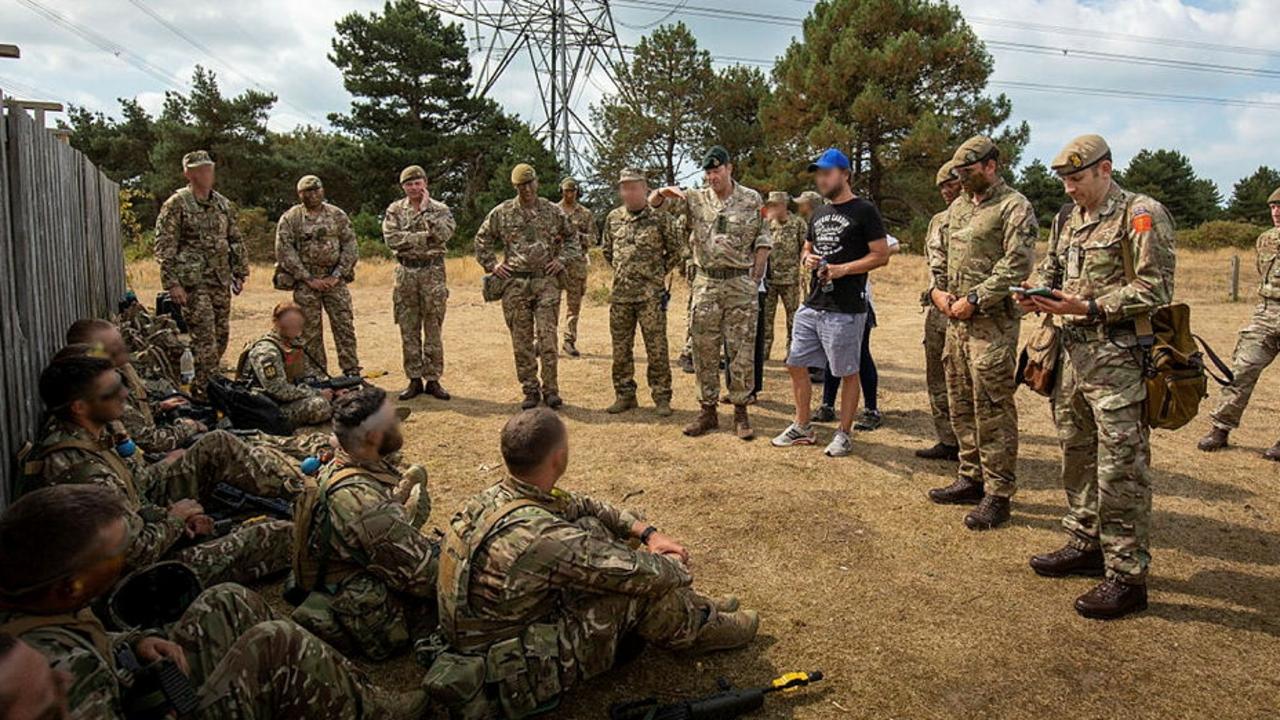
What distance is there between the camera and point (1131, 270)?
354 centimetres

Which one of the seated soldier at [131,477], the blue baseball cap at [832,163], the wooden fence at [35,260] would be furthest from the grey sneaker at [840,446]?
the wooden fence at [35,260]

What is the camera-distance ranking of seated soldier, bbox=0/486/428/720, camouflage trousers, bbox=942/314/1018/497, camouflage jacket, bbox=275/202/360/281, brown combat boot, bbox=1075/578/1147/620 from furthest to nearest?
1. camouflage jacket, bbox=275/202/360/281
2. camouflage trousers, bbox=942/314/1018/497
3. brown combat boot, bbox=1075/578/1147/620
4. seated soldier, bbox=0/486/428/720

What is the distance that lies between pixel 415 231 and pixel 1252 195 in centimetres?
4573

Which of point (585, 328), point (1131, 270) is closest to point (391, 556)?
point (1131, 270)

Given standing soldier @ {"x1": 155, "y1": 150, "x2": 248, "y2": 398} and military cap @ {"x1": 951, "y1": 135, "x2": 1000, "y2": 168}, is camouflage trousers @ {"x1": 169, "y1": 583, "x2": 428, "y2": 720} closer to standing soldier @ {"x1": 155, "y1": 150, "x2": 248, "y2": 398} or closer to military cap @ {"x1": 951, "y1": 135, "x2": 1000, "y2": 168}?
military cap @ {"x1": 951, "y1": 135, "x2": 1000, "y2": 168}

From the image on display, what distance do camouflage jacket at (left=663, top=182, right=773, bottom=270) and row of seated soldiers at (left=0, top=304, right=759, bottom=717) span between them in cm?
312

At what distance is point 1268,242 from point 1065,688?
18.7 feet

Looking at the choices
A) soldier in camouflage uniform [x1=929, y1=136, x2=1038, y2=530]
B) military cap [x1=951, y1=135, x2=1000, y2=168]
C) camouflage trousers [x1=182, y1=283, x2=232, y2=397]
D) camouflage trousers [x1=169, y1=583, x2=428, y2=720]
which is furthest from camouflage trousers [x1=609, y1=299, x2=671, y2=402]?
camouflage trousers [x1=169, y1=583, x2=428, y2=720]

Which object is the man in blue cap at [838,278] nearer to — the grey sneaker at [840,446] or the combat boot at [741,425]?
the grey sneaker at [840,446]

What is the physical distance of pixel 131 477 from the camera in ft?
12.4

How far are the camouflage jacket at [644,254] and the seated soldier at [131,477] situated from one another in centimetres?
374

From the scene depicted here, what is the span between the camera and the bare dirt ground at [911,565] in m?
3.07

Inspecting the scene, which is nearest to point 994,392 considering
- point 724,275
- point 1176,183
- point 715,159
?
point 724,275

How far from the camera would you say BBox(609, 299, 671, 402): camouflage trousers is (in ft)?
22.9
